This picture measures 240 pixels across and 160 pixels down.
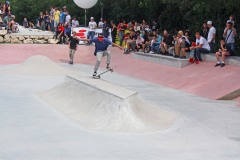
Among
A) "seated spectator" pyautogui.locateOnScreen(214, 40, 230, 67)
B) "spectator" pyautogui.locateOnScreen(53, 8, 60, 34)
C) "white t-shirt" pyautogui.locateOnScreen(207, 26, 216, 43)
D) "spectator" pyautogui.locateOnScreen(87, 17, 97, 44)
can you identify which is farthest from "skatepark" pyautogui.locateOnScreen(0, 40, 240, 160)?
"spectator" pyautogui.locateOnScreen(53, 8, 60, 34)

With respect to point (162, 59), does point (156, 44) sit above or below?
above

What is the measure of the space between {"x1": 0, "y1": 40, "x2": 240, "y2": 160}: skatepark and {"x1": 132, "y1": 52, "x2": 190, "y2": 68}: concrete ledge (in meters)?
2.01

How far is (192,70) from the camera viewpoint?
20516mm

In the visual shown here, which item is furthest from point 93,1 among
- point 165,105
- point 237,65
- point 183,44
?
point 165,105

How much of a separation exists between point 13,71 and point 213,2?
349 inches

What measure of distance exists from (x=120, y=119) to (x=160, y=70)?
40.1 ft

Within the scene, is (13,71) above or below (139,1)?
below

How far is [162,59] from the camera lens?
23547 mm

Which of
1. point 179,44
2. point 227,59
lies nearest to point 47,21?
point 179,44

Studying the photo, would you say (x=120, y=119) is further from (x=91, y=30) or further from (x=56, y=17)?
(x=56, y=17)

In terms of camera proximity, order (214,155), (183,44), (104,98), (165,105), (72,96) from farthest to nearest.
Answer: (183,44)
(165,105)
(72,96)
(104,98)
(214,155)

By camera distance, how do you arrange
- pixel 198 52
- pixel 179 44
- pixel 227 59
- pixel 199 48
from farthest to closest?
pixel 179 44 < pixel 198 52 < pixel 199 48 < pixel 227 59

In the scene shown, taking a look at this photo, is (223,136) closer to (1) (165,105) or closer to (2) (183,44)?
(1) (165,105)

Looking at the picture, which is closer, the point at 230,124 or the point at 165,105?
the point at 230,124
